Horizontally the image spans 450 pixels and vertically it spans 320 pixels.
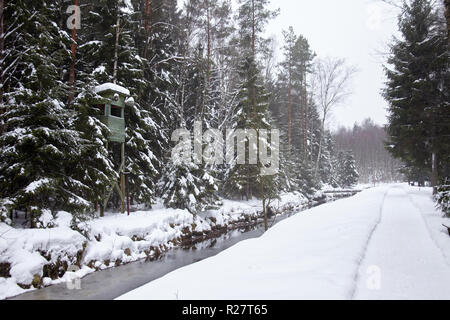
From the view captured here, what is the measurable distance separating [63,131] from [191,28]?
11792 millimetres

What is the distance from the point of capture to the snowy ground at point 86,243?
20.4 feet

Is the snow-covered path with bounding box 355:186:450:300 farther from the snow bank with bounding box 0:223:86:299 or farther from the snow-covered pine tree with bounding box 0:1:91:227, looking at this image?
the snow-covered pine tree with bounding box 0:1:91:227

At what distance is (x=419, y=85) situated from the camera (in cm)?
1531

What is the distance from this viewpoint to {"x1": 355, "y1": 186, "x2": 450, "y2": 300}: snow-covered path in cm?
348

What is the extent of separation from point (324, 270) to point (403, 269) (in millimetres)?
1445

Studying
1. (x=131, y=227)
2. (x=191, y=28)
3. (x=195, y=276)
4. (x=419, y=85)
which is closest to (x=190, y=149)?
(x=131, y=227)

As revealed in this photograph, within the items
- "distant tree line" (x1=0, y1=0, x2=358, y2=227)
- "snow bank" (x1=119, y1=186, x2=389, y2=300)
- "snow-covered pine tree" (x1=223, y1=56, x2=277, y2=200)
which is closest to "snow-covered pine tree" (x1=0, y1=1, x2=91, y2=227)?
"distant tree line" (x1=0, y1=0, x2=358, y2=227)

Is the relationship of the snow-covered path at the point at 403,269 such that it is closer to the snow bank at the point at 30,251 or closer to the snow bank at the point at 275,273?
the snow bank at the point at 275,273

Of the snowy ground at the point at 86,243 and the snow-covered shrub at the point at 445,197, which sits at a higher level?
the snow-covered shrub at the point at 445,197

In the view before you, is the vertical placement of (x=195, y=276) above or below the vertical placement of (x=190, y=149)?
below

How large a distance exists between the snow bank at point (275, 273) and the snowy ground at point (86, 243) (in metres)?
Answer: 4.08

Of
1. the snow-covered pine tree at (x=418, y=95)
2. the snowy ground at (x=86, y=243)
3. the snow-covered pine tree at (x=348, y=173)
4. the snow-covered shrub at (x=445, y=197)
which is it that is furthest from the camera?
the snow-covered pine tree at (x=348, y=173)

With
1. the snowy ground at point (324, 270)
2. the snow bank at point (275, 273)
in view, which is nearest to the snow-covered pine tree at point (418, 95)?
the snowy ground at point (324, 270)
